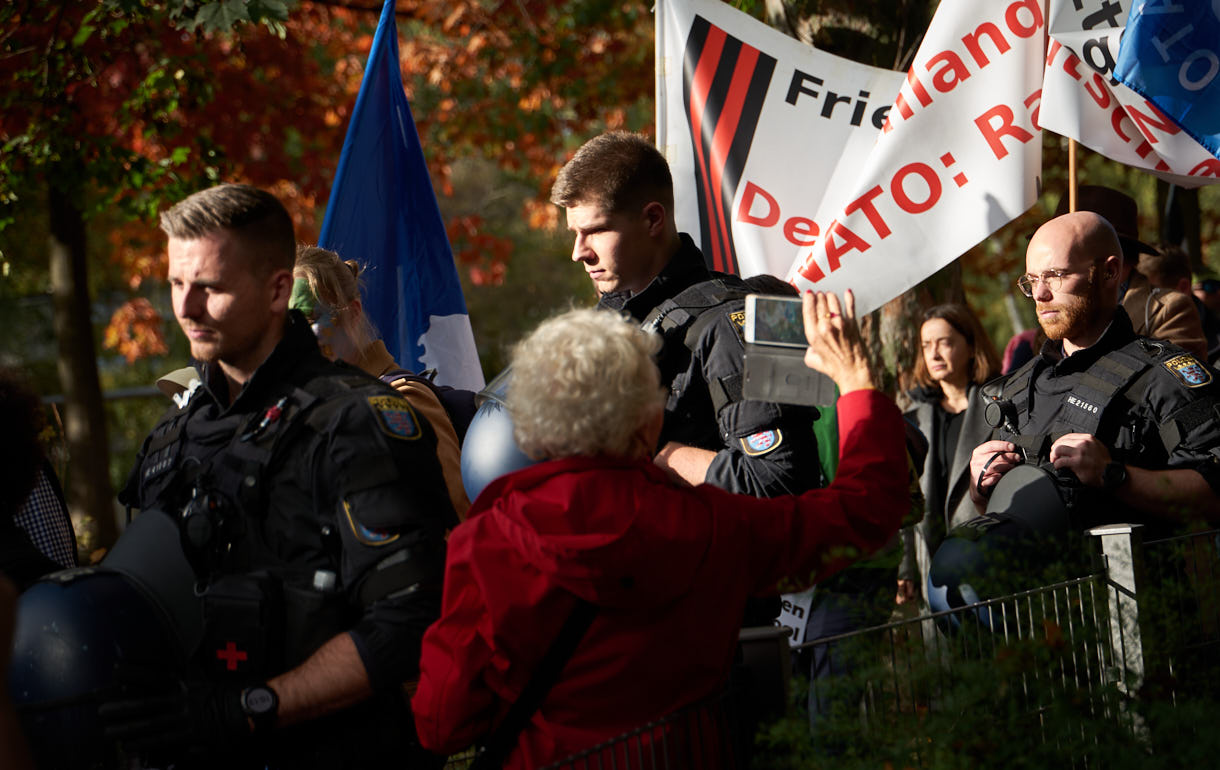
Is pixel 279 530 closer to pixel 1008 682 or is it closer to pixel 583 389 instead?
pixel 583 389

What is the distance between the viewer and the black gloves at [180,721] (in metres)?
2.30

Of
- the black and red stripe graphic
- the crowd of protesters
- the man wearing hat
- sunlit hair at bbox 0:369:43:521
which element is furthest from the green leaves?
the man wearing hat

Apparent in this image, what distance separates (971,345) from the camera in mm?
6246

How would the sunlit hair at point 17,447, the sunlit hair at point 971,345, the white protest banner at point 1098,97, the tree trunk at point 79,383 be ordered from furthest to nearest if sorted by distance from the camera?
the tree trunk at point 79,383
the sunlit hair at point 971,345
the white protest banner at point 1098,97
the sunlit hair at point 17,447

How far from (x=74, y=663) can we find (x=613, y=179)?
1914mm

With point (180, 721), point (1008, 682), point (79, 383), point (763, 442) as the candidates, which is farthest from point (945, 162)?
point (79, 383)

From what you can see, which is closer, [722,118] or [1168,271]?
[722,118]

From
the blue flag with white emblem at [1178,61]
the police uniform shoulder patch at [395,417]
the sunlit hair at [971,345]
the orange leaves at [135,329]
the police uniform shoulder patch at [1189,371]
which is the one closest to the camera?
the police uniform shoulder patch at [395,417]

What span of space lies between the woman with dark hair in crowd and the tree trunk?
24.6ft

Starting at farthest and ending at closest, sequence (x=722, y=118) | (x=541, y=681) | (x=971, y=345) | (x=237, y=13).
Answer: (x=971, y=345)
(x=237, y=13)
(x=722, y=118)
(x=541, y=681)

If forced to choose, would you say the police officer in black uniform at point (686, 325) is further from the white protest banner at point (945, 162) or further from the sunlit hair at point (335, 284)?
the white protest banner at point (945, 162)

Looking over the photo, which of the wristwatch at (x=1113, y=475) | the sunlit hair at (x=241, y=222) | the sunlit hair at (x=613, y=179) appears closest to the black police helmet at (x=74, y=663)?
the sunlit hair at (x=241, y=222)

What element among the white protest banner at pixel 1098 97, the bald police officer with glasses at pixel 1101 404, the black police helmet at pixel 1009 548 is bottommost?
the black police helmet at pixel 1009 548

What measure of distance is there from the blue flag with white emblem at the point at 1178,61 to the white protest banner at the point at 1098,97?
0.41 feet
